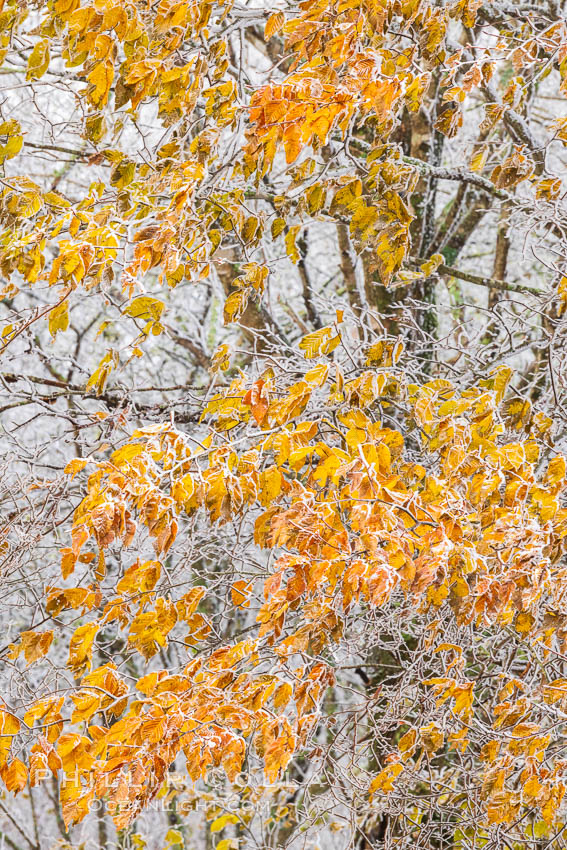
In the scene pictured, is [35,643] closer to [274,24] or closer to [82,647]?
[82,647]

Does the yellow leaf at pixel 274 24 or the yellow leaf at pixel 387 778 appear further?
the yellow leaf at pixel 387 778

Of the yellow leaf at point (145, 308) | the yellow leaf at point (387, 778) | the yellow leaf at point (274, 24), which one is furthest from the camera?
the yellow leaf at point (387, 778)

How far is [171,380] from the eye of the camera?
24.7 ft

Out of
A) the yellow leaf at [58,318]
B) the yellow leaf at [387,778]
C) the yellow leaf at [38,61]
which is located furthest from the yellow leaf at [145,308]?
the yellow leaf at [387,778]

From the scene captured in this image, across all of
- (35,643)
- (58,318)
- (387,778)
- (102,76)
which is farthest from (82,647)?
(102,76)

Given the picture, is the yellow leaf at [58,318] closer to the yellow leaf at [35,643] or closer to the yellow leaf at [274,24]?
the yellow leaf at [35,643]

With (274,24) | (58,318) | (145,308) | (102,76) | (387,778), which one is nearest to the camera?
(102,76)

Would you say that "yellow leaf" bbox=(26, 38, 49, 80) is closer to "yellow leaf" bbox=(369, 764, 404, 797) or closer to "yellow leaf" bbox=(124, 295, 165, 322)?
"yellow leaf" bbox=(124, 295, 165, 322)

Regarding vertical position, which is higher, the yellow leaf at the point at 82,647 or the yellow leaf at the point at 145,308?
the yellow leaf at the point at 145,308

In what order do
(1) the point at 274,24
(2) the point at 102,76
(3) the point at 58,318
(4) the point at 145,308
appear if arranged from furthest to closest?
(1) the point at 274,24 → (4) the point at 145,308 → (3) the point at 58,318 → (2) the point at 102,76

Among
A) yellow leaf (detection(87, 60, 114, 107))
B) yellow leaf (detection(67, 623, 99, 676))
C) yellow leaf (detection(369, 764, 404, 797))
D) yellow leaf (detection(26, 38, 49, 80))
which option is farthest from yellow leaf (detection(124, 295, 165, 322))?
yellow leaf (detection(369, 764, 404, 797))

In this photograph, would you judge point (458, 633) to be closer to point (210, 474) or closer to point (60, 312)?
point (210, 474)

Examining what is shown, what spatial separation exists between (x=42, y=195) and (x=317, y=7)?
1.01 m

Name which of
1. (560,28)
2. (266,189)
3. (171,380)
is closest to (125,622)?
(266,189)
